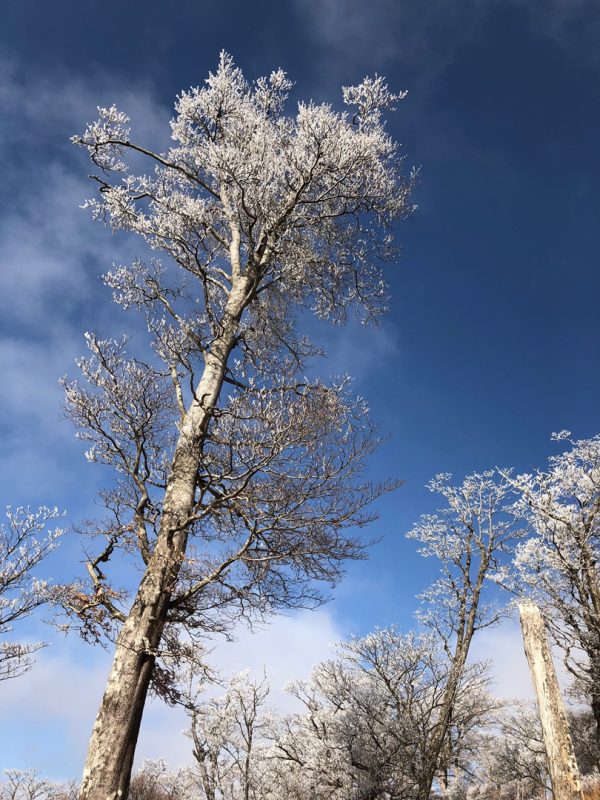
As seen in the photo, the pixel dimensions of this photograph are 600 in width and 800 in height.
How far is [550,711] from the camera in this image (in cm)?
612

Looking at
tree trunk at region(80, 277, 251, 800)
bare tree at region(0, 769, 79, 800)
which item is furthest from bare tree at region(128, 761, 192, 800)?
tree trunk at region(80, 277, 251, 800)

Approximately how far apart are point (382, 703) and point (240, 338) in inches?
585

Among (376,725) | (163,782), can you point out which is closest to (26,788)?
(163,782)

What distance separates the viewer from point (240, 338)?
358 inches

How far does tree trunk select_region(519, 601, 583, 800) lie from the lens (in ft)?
19.0

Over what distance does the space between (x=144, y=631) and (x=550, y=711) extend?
479 cm

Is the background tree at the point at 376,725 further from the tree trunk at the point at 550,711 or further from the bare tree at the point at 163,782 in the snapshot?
the bare tree at the point at 163,782

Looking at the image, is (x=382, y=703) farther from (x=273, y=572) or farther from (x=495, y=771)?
(x=495, y=771)

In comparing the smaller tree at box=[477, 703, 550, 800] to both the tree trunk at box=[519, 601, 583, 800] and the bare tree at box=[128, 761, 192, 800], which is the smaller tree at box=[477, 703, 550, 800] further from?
the tree trunk at box=[519, 601, 583, 800]

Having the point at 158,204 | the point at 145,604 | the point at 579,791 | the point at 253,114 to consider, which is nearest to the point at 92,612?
the point at 145,604

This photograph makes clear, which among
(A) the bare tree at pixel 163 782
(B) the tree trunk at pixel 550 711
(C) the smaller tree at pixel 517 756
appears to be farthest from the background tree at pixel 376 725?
(A) the bare tree at pixel 163 782

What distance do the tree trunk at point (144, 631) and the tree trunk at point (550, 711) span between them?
14.8 ft

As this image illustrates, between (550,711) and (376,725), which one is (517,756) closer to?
(376,725)

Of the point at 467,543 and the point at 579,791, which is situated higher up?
the point at 467,543
